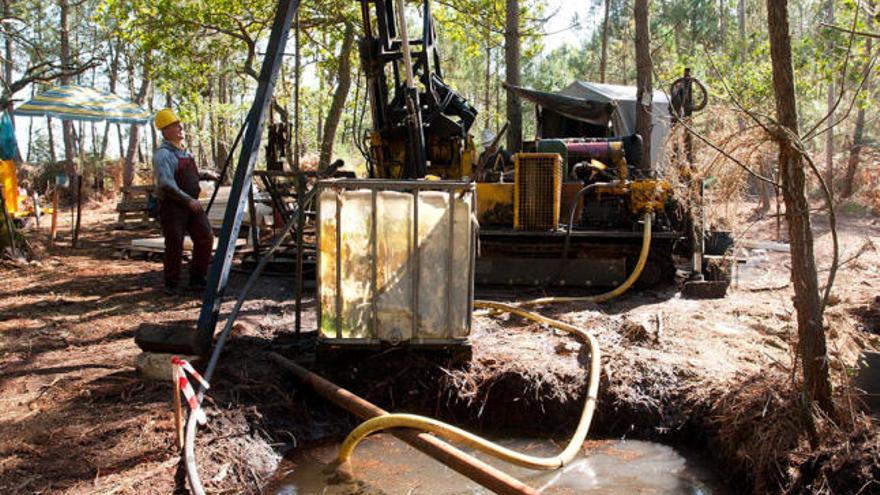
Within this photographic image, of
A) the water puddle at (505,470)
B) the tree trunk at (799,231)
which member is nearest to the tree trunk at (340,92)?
the water puddle at (505,470)

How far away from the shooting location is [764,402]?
453 cm

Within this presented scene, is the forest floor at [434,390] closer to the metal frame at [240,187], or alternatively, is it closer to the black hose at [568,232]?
the metal frame at [240,187]

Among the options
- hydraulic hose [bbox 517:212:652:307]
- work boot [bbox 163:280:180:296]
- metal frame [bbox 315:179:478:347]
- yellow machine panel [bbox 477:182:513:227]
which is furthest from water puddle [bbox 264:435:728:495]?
yellow machine panel [bbox 477:182:513:227]

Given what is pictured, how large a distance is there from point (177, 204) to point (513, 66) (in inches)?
291

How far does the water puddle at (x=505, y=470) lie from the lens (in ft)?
14.6

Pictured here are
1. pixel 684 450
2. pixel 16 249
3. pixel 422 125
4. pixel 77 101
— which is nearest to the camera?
pixel 684 450

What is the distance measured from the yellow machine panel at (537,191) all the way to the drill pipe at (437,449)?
4.36 m

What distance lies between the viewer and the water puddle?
4.45 metres

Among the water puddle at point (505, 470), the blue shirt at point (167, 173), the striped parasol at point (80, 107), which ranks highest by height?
the striped parasol at point (80, 107)

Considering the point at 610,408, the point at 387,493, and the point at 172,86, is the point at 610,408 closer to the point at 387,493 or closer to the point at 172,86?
the point at 387,493

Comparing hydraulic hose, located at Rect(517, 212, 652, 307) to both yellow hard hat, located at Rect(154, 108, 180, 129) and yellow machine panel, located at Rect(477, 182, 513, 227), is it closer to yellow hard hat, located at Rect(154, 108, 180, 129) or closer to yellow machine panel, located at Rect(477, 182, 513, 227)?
yellow machine panel, located at Rect(477, 182, 513, 227)

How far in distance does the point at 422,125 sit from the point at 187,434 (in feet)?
19.2

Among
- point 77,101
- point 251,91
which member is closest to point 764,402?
point 77,101

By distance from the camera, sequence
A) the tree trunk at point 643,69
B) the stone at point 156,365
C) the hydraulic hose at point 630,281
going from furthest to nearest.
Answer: the tree trunk at point 643,69 → the hydraulic hose at point 630,281 → the stone at point 156,365
